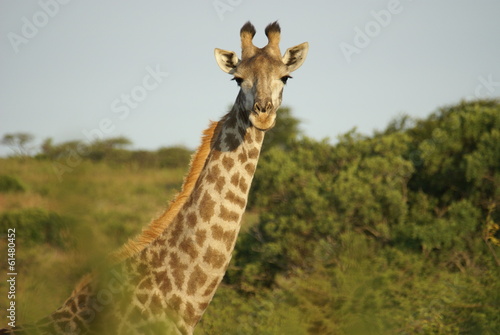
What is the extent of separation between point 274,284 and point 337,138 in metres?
5.55

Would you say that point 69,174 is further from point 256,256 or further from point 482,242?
point 256,256

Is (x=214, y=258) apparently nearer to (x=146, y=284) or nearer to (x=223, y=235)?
(x=223, y=235)

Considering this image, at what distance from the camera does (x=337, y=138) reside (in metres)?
19.4

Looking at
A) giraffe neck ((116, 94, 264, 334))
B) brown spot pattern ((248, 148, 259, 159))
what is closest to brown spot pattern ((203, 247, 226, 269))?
giraffe neck ((116, 94, 264, 334))

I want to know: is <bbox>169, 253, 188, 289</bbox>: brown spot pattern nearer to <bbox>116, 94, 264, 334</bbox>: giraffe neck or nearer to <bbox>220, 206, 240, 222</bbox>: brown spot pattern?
<bbox>116, 94, 264, 334</bbox>: giraffe neck

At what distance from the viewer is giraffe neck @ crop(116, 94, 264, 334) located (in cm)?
465

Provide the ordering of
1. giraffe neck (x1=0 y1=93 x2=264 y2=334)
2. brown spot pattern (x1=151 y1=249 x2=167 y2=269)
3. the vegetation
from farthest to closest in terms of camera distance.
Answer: the vegetation
brown spot pattern (x1=151 y1=249 x2=167 y2=269)
giraffe neck (x1=0 y1=93 x2=264 y2=334)

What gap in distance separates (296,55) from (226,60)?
2.21 ft

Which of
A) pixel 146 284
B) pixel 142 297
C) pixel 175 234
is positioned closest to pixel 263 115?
pixel 175 234

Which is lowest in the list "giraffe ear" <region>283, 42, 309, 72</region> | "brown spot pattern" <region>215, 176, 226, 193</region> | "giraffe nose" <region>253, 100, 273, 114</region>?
"brown spot pattern" <region>215, 176, 226, 193</region>

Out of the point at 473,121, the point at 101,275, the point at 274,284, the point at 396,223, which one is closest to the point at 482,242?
the point at 396,223

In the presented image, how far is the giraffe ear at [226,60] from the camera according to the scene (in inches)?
230

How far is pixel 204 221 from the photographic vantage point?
4902 mm

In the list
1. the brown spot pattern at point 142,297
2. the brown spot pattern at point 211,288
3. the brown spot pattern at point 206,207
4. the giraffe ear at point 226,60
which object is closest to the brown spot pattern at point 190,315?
the brown spot pattern at point 211,288
